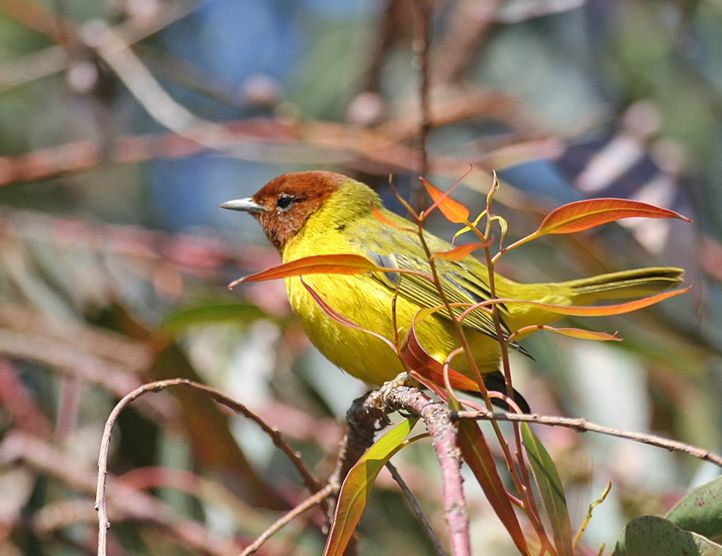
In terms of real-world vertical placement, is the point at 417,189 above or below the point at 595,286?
above

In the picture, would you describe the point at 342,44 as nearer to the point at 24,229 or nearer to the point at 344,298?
the point at 24,229

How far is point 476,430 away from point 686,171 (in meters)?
2.93

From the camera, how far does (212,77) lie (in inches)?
252

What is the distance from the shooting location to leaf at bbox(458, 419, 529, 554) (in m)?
1.54

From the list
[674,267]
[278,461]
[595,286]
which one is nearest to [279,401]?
[278,461]

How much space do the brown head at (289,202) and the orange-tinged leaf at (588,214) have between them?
2.18 meters

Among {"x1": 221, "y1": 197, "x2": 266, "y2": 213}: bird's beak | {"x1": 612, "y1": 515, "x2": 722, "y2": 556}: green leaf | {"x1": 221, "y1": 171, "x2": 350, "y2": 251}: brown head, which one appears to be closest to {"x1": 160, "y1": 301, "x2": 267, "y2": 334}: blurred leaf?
{"x1": 221, "y1": 171, "x2": 350, "y2": 251}: brown head

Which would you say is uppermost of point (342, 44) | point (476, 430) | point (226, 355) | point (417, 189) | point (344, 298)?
point (342, 44)

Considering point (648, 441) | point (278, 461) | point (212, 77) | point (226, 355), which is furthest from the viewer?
point (212, 77)

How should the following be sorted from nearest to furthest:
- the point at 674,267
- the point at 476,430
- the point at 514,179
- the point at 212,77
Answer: the point at 476,430 < the point at 674,267 < the point at 514,179 < the point at 212,77

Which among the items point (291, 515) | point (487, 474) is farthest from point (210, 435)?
point (487, 474)

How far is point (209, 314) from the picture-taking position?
132 inches

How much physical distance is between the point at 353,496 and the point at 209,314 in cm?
186

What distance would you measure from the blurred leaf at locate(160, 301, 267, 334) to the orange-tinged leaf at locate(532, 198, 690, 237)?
1965 millimetres
